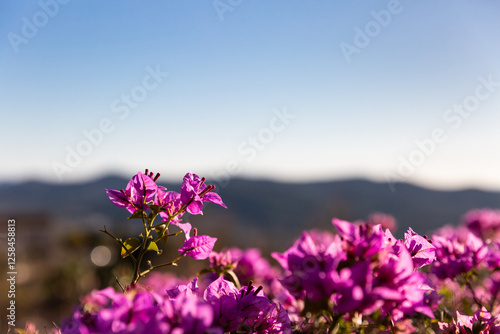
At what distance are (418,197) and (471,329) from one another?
34.5 metres

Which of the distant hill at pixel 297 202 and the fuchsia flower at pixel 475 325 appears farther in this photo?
the distant hill at pixel 297 202

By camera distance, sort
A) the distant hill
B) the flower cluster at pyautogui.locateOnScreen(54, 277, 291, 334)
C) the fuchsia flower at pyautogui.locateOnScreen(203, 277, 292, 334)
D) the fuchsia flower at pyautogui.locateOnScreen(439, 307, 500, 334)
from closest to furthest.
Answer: the flower cluster at pyautogui.locateOnScreen(54, 277, 291, 334) → the fuchsia flower at pyautogui.locateOnScreen(203, 277, 292, 334) → the fuchsia flower at pyautogui.locateOnScreen(439, 307, 500, 334) → the distant hill

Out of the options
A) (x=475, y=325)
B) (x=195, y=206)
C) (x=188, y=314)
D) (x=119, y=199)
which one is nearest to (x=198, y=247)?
(x=195, y=206)

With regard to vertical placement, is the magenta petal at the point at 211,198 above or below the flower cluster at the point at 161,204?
below

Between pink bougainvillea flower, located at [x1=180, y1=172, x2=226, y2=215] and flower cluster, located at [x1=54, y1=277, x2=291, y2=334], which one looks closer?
flower cluster, located at [x1=54, y1=277, x2=291, y2=334]

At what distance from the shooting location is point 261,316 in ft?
2.84

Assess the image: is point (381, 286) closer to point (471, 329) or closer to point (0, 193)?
point (471, 329)

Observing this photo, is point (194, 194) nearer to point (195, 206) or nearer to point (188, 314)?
point (195, 206)

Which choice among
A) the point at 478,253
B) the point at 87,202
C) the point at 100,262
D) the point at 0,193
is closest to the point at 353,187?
the point at 87,202

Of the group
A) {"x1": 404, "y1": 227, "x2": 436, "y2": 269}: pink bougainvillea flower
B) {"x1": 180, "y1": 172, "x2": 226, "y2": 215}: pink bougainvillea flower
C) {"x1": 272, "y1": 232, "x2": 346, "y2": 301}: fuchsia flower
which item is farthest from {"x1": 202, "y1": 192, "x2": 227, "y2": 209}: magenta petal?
{"x1": 404, "y1": 227, "x2": 436, "y2": 269}: pink bougainvillea flower

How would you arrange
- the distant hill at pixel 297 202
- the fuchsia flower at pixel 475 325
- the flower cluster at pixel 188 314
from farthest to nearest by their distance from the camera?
the distant hill at pixel 297 202
the fuchsia flower at pixel 475 325
the flower cluster at pixel 188 314

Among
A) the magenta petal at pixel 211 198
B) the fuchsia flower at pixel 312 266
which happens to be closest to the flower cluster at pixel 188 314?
the fuchsia flower at pixel 312 266

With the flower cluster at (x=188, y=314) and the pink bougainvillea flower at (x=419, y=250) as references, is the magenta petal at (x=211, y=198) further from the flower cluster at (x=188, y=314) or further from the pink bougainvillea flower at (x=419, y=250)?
the pink bougainvillea flower at (x=419, y=250)

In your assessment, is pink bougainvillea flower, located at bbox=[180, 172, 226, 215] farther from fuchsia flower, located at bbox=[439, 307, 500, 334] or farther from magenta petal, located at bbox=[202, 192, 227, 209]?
fuchsia flower, located at bbox=[439, 307, 500, 334]
